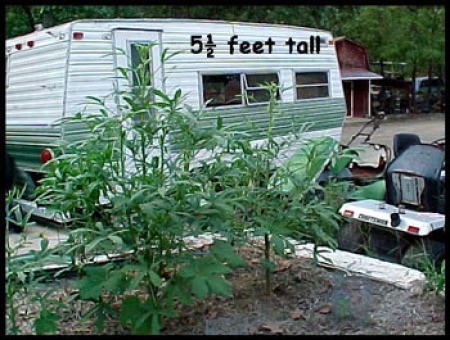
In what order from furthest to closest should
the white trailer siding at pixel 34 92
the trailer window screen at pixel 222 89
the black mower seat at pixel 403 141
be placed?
1. the trailer window screen at pixel 222 89
2. the white trailer siding at pixel 34 92
3. the black mower seat at pixel 403 141

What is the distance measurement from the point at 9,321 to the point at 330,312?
163cm

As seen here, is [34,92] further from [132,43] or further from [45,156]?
[132,43]

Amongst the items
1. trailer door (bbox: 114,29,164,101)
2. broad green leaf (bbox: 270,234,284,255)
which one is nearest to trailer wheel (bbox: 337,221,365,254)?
broad green leaf (bbox: 270,234,284,255)

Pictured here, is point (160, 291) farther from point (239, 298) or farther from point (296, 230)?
point (296, 230)

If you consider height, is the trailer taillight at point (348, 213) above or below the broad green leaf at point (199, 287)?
below

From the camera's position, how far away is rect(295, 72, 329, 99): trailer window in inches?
385

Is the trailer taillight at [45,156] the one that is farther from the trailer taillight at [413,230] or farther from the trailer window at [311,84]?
the trailer taillight at [413,230]

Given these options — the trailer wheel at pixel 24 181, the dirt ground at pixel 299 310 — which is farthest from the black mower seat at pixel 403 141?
the trailer wheel at pixel 24 181

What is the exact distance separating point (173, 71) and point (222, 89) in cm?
93

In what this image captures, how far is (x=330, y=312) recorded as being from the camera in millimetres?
3543

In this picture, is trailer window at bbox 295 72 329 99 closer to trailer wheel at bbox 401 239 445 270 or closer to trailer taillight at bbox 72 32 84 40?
trailer taillight at bbox 72 32 84 40

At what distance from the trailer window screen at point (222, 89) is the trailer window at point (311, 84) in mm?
1119

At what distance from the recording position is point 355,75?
1029 inches

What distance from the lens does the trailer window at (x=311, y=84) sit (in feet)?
32.1
